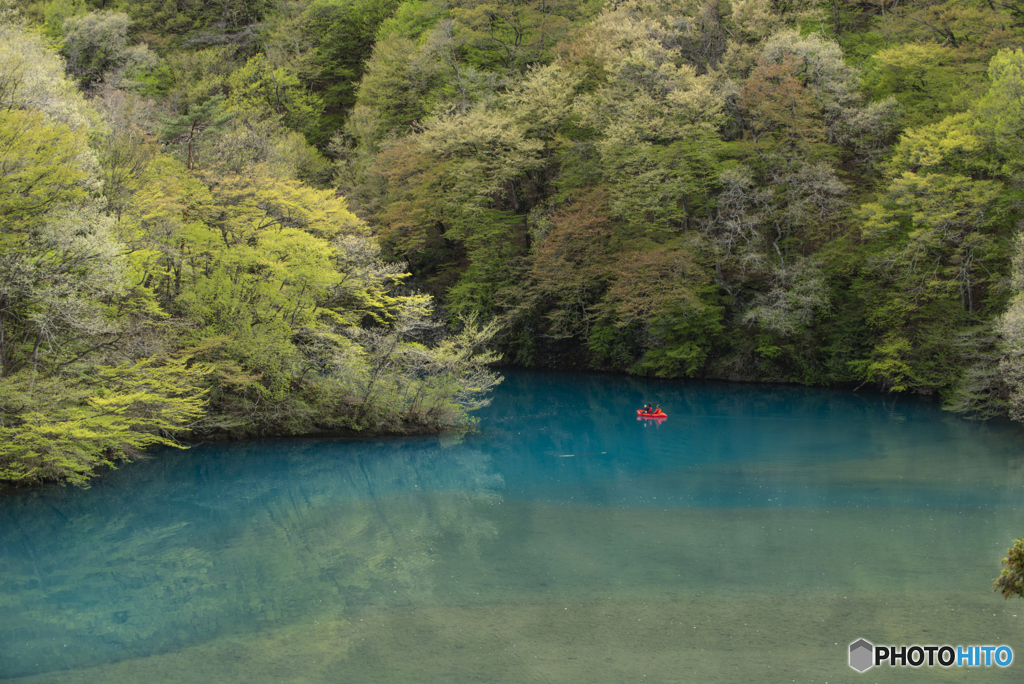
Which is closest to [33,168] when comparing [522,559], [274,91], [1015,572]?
[522,559]

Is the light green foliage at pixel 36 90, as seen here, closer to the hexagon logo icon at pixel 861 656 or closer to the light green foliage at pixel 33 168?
the light green foliage at pixel 33 168

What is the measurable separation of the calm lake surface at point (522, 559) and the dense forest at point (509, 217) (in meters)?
2.31

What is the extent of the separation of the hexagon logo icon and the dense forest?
1346cm

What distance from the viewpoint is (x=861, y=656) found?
8.91 metres

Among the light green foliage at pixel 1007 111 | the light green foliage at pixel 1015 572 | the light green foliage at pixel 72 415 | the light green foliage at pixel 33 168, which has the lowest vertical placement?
the light green foliage at pixel 72 415

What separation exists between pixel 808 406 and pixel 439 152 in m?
19.9

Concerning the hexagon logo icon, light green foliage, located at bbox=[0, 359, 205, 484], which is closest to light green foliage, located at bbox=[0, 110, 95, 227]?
light green foliage, located at bbox=[0, 359, 205, 484]

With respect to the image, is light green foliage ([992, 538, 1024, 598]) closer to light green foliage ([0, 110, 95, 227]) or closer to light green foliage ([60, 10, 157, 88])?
light green foliage ([0, 110, 95, 227])

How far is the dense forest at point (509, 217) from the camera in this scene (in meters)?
17.3

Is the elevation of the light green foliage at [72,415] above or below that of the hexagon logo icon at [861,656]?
above

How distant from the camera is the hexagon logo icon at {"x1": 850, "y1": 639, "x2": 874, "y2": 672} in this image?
8789 millimetres

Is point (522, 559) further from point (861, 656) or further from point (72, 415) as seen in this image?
point (72, 415)

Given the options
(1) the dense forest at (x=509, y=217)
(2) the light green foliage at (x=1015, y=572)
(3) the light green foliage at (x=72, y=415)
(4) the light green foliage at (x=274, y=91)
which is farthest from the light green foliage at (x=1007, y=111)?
(4) the light green foliage at (x=274, y=91)

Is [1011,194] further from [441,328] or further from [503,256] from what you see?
[441,328]
